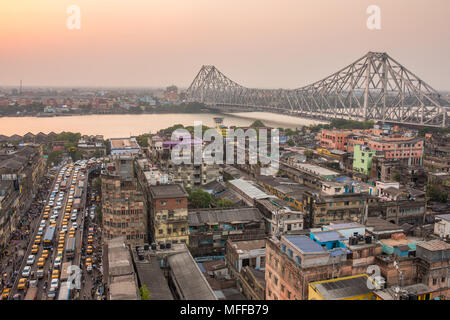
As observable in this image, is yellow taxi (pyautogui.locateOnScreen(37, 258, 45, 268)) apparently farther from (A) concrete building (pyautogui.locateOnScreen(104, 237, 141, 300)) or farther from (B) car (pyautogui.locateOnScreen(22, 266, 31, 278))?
(A) concrete building (pyautogui.locateOnScreen(104, 237, 141, 300))

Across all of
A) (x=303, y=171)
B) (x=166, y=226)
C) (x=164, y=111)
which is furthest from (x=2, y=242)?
(x=164, y=111)

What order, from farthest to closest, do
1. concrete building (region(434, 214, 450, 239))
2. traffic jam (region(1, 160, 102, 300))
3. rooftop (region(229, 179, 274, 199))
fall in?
1. rooftop (region(229, 179, 274, 199))
2. concrete building (region(434, 214, 450, 239))
3. traffic jam (region(1, 160, 102, 300))

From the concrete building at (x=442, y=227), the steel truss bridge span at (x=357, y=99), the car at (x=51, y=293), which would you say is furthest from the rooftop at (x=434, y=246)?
the steel truss bridge span at (x=357, y=99)

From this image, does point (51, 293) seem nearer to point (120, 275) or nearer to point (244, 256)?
point (120, 275)

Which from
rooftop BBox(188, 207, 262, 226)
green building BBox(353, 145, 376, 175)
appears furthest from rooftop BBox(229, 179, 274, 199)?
green building BBox(353, 145, 376, 175)

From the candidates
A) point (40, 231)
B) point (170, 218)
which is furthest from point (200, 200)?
point (40, 231)

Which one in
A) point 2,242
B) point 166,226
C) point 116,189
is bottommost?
point 2,242

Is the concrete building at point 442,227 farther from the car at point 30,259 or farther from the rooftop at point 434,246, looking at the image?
the car at point 30,259
